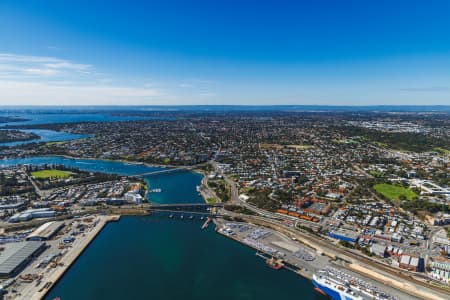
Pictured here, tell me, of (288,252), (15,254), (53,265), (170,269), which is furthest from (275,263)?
(15,254)

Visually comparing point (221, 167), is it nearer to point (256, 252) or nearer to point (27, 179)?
point (256, 252)

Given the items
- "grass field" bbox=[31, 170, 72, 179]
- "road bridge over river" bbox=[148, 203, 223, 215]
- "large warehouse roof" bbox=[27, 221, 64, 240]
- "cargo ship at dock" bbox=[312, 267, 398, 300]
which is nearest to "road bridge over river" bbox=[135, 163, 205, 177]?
"grass field" bbox=[31, 170, 72, 179]

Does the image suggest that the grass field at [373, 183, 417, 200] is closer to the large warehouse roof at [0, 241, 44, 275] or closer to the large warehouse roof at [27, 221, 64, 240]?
the large warehouse roof at [27, 221, 64, 240]

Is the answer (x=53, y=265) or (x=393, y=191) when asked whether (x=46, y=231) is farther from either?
(x=393, y=191)

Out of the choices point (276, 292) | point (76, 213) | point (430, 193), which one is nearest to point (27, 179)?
point (76, 213)

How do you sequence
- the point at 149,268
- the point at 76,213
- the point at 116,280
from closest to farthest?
1. the point at 116,280
2. the point at 149,268
3. the point at 76,213

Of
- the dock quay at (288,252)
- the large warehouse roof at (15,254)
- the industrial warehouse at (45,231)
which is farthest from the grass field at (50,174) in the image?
the dock quay at (288,252)

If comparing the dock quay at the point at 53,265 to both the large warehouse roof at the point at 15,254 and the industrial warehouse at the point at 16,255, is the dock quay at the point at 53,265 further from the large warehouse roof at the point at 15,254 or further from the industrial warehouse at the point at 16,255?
the large warehouse roof at the point at 15,254
